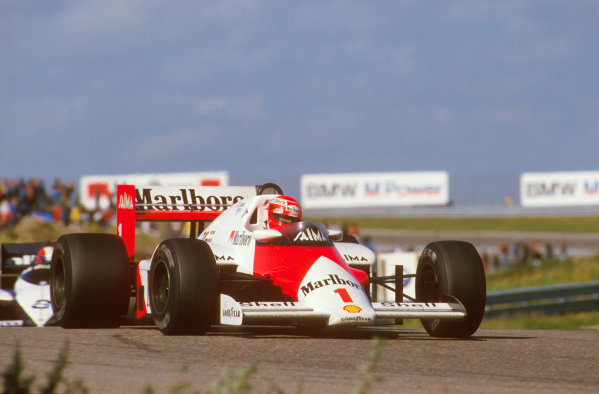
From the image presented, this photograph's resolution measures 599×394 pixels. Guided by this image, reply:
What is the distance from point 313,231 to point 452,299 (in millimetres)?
1357

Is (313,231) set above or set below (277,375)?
above

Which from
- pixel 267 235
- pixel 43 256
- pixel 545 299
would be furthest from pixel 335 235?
pixel 545 299

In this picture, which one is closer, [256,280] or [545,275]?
[256,280]

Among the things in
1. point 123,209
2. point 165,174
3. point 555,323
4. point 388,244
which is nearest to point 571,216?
point 388,244

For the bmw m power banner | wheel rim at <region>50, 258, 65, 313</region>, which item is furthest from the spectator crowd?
the bmw m power banner

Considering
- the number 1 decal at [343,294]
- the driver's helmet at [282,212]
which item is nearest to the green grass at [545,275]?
the driver's helmet at [282,212]

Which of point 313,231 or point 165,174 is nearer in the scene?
point 313,231

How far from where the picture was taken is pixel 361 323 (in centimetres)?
838

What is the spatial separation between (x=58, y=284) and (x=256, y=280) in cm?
244

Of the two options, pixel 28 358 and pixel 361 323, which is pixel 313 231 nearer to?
pixel 361 323

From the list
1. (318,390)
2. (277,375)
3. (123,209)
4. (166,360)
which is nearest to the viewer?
(318,390)

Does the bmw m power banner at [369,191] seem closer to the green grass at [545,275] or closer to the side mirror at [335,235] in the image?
the green grass at [545,275]

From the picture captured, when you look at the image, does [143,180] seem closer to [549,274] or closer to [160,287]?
[549,274]

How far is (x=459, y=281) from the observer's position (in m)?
9.25
